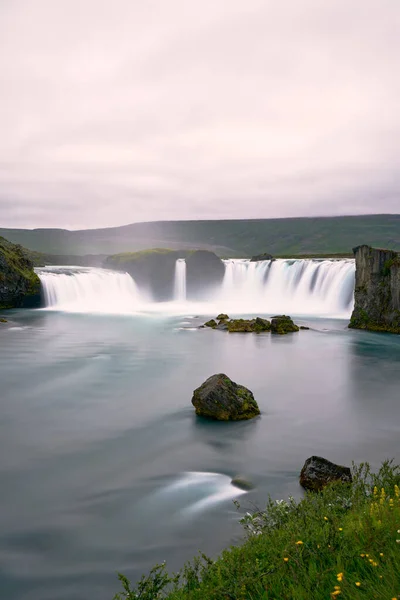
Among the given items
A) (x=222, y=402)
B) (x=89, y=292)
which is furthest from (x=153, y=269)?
(x=222, y=402)

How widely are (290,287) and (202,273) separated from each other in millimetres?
15975

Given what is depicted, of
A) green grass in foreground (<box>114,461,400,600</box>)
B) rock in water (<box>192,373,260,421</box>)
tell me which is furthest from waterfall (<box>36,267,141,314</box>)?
green grass in foreground (<box>114,461,400,600</box>)

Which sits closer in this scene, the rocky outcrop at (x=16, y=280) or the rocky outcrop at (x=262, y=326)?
the rocky outcrop at (x=262, y=326)

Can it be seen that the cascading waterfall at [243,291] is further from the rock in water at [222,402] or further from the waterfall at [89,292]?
the rock in water at [222,402]

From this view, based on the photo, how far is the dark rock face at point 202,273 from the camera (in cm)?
7069

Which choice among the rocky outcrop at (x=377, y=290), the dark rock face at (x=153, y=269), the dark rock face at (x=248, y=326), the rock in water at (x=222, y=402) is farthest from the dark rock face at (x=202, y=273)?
the rock in water at (x=222, y=402)

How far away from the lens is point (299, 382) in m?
20.8

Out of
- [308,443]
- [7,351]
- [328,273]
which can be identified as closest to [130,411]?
[308,443]

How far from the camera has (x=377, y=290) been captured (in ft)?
114

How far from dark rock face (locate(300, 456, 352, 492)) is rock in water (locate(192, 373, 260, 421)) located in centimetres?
474

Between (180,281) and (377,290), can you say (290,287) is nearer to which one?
(180,281)

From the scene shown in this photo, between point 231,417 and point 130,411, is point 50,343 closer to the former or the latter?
point 130,411

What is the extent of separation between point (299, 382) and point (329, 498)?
1365 cm

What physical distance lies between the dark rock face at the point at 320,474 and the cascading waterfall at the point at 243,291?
4045cm
